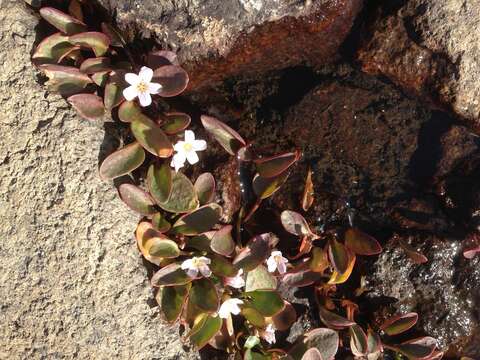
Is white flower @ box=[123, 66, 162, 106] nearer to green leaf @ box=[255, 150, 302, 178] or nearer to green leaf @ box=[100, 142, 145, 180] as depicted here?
green leaf @ box=[100, 142, 145, 180]

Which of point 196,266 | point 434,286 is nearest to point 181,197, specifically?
point 196,266

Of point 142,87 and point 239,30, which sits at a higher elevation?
point 239,30

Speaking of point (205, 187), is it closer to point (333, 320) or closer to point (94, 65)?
point (94, 65)

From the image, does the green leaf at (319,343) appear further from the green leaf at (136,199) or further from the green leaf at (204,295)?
the green leaf at (136,199)

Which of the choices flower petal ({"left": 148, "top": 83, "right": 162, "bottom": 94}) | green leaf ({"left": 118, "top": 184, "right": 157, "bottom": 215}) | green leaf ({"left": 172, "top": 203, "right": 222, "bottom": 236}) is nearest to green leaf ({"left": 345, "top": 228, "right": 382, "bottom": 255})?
green leaf ({"left": 172, "top": 203, "right": 222, "bottom": 236})

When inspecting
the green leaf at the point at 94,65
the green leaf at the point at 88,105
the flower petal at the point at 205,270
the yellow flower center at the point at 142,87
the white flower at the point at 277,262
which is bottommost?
the flower petal at the point at 205,270

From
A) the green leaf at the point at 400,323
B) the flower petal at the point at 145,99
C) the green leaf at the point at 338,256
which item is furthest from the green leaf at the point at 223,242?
the green leaf at the point at 400,323

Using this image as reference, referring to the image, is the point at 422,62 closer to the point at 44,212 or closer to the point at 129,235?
the point at 129,235
